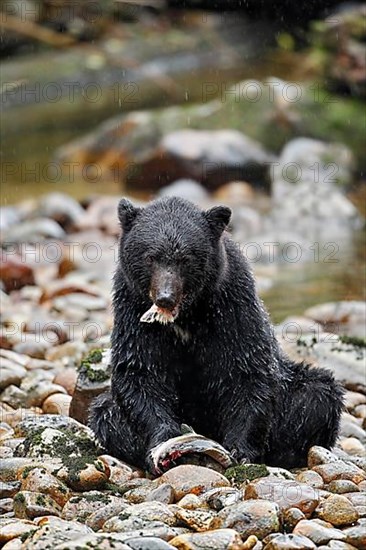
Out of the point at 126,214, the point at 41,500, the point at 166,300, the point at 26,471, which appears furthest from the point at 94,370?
the point at 41,500

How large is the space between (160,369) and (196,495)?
119 cm

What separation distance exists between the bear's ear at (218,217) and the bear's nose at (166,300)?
2.26 ft

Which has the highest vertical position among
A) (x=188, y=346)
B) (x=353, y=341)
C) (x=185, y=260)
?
(x=185, y=260)

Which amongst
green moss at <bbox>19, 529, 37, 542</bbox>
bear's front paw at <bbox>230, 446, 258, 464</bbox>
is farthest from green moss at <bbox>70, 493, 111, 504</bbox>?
bear's front paw at <bbox>230, 446, 258, 464</bbox>

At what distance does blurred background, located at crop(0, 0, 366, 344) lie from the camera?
586 inches

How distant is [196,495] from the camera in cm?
617

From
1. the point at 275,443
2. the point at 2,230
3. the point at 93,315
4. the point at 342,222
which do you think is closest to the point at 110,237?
the point at 2,230

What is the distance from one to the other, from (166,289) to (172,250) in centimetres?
32

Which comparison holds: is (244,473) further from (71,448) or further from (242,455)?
(71,448)

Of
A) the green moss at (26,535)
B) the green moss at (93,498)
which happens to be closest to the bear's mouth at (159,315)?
the green moss at (93,498)

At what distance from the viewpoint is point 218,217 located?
7.02 metres

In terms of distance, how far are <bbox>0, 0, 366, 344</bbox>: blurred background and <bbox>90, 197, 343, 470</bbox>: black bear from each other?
45.4 inches

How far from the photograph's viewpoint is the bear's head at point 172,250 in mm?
6715

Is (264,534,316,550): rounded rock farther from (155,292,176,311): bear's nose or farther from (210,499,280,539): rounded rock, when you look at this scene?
(155,292,176,311): bear's nose
